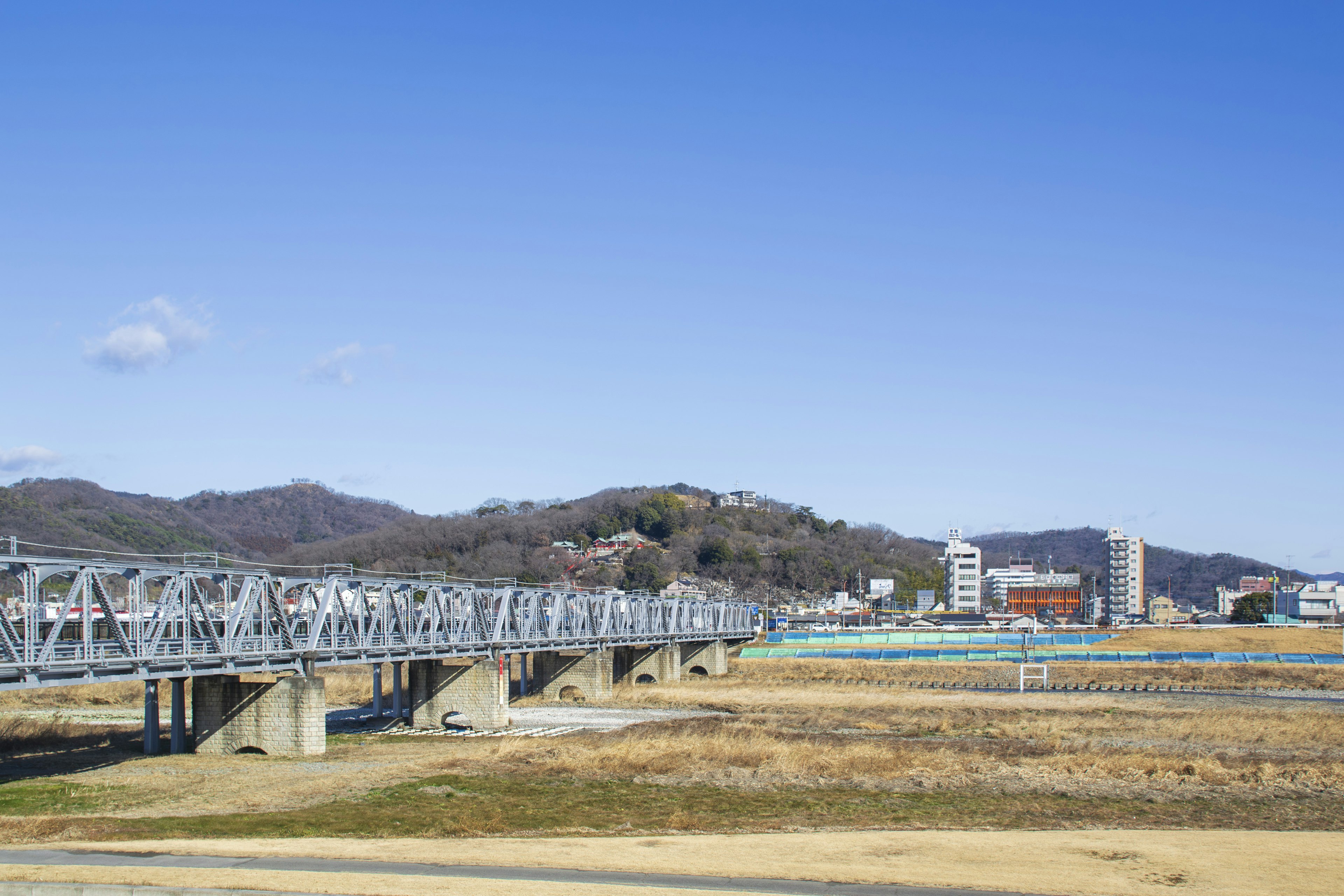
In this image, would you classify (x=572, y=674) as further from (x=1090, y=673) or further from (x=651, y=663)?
(x=1090, y=673)

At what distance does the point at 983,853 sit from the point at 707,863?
6707 millimetres

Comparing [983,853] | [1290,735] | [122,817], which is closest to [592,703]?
[1290,735]

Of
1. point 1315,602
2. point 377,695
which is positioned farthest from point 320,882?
point 1315,602

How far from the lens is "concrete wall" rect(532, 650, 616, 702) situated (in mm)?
79125

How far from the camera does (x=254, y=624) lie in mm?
50562

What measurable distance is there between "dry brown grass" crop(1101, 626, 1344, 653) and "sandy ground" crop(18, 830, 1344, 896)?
8547 cm

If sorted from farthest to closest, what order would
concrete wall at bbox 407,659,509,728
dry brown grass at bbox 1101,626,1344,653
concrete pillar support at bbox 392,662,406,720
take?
dry brown grass at bbox 1101,626,1344,653 → concrete pillar support at bbox 392,662,406,720 → concrete wall at bbox 407,659,509,728

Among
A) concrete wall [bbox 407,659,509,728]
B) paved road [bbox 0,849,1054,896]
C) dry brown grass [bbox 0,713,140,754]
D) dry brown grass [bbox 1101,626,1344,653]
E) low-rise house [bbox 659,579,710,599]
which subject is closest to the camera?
paved road [bbox 0,849,1054,896]

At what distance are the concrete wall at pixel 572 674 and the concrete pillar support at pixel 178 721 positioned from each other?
31880 millimetres

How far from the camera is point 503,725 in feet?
200

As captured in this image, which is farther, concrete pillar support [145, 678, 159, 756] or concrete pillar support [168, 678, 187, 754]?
concrete pillar support [168, 678, 187, 754]

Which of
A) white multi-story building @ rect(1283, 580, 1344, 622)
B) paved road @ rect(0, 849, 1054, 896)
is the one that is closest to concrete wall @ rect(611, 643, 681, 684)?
paved road @ rect(0, 849, 1054, 896)

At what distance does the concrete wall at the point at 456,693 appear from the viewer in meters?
61.7

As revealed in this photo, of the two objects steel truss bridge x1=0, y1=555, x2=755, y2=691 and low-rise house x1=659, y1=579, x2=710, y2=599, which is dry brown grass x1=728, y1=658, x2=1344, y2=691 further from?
low-rise house x1=659, y1=579, x2=710, y2=599
